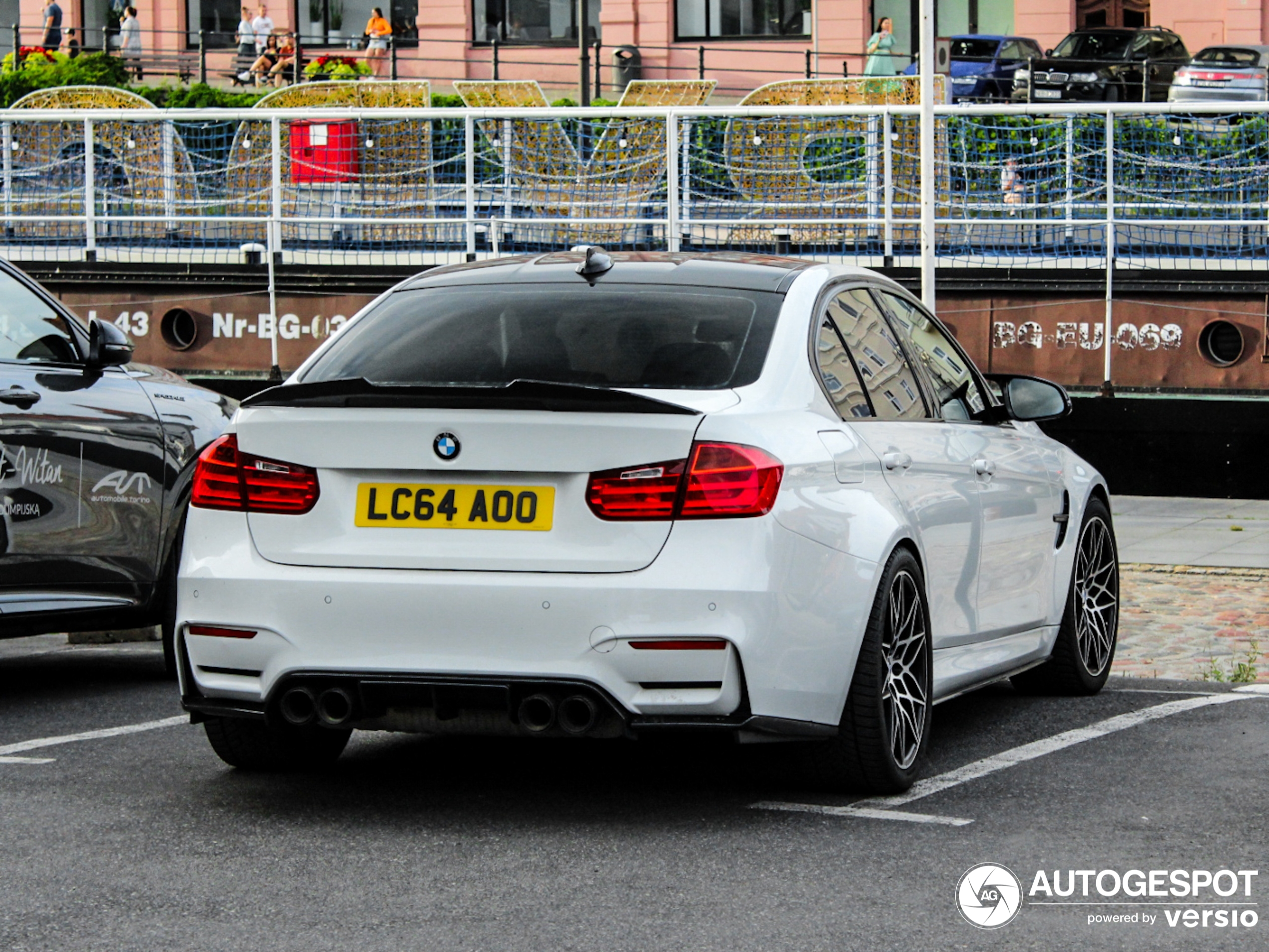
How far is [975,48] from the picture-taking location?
1462 inches

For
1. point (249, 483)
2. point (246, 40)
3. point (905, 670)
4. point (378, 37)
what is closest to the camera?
point (249, 483)

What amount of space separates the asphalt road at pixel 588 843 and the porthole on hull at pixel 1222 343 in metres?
8.41

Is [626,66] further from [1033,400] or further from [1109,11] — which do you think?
[1033,400]

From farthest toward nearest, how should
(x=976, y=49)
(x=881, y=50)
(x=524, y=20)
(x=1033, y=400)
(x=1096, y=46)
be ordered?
(x=524, y=20) → (x=881, y=50) → (x=976, y=49) → (x=1096, y=46) → (x=1033, y=400)

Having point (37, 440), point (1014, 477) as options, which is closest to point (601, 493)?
point (1014, 477)

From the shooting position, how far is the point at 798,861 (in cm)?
493

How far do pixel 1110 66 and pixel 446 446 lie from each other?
3205 cm

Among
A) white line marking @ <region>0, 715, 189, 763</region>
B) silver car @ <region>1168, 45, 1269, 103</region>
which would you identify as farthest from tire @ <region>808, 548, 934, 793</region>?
silver car @ <region>1168, 45, 1269, 103</region>

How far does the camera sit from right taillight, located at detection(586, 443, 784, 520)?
504cm

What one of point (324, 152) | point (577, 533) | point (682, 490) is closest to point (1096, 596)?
point (682, 490)

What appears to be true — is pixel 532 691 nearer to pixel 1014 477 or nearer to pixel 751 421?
pixel 751 421

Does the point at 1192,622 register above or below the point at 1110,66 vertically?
below

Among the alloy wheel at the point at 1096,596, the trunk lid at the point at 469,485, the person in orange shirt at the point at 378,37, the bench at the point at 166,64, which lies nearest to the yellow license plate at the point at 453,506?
the trunk lid at the point at 469,485

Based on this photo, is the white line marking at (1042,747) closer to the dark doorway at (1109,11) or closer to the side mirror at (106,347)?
the side mirror at (106,347)
